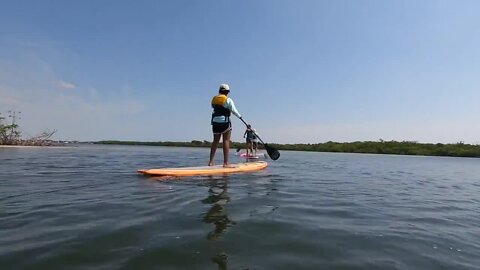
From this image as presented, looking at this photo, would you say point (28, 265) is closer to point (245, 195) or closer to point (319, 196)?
point (245, 195)

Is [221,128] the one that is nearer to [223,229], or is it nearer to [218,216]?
[218,216]

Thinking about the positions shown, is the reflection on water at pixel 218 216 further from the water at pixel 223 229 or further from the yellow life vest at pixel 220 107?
the yellow life vest at pixel 220 107

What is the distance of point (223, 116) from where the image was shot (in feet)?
36.8

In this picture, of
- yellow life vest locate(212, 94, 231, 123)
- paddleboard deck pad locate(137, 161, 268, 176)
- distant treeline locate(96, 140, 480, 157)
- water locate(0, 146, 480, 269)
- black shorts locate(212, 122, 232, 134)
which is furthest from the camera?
distant treeline locate(96, 140, 480, 157)

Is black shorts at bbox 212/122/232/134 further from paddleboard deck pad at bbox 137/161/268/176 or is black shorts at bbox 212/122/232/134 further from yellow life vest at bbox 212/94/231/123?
paddleboard deck pad at bbox 137/161/268/176

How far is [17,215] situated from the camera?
14.7 ft

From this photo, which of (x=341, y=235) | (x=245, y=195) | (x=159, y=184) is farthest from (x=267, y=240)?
(x=159, y=184)

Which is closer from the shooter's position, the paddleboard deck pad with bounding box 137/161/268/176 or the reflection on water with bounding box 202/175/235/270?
the reflection on water with bounding box 202/175/235/270

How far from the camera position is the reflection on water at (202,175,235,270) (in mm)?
3174

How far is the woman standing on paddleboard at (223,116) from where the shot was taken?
36.3 feet

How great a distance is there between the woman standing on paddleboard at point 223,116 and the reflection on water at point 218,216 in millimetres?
3662

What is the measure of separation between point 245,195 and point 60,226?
340 cm

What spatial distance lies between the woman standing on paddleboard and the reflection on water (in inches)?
144

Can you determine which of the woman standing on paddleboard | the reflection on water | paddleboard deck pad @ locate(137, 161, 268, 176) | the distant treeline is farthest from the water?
the distant treeline
